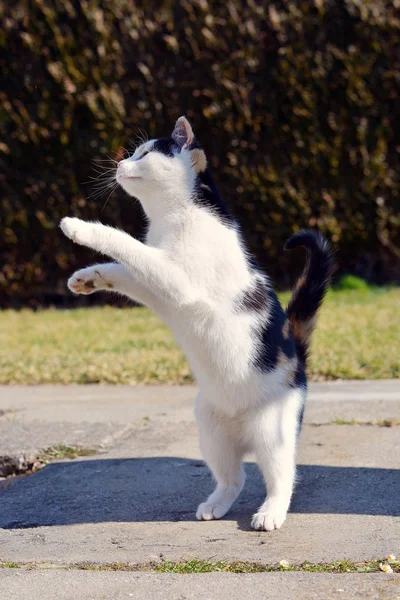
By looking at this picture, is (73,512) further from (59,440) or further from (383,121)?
(383,121)

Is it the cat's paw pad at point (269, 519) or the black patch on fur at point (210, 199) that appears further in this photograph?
the black patch on fur at point (210, 199)

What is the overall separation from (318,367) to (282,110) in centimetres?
374

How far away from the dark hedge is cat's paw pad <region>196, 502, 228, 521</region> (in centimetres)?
578

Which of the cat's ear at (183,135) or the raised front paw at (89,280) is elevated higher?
the cat's ear at (183,135)

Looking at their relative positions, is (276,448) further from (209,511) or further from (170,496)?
(170,496)

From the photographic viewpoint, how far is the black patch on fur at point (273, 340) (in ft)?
10.8

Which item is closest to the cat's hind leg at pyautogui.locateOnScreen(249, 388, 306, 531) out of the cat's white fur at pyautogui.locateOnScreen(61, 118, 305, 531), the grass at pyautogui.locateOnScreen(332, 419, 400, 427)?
the cat's white fur at pyautogui.locateOnScreen(61, 118, 305, 531)

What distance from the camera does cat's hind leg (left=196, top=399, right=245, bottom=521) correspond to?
3344 mm

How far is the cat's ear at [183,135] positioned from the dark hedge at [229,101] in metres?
5.26

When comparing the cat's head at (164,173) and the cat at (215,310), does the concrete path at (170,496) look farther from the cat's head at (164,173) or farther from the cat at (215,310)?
the cat's head at (164,173)

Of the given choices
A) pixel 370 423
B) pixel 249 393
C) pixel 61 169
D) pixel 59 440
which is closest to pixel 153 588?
pixel 249 393

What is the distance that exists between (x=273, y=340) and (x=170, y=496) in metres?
0.75

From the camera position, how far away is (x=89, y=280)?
11.1 ft

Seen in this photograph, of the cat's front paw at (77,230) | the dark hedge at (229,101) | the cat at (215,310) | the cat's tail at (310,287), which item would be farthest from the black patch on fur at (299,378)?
the dark hedge at (229,101)
